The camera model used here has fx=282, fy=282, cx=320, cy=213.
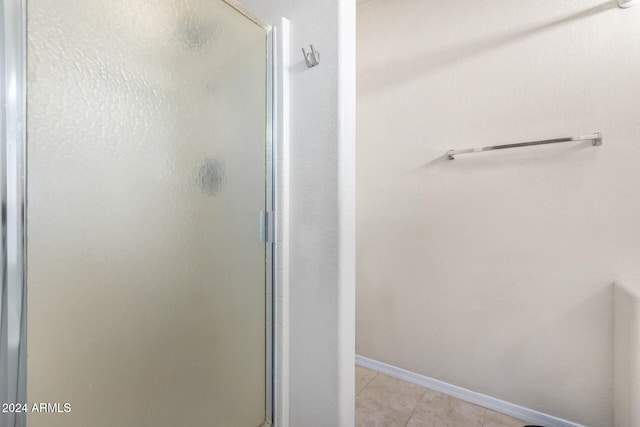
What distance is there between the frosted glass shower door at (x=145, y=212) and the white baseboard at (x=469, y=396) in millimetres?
971

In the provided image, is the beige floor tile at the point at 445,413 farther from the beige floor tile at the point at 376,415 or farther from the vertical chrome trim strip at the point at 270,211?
the vertical chrome trim strip at the point at 270,211

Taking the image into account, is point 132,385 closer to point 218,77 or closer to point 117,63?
point 117,63

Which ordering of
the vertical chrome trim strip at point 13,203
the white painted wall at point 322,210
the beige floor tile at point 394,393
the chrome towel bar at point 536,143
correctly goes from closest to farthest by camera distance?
the vertical chrome trim strip at point 13,203, the white painted wall at point 322,210, the chrome towel bar at point 536,143, the beige floor tile at point 394,393

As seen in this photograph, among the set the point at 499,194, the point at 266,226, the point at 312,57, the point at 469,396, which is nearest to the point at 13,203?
the point at 266,226

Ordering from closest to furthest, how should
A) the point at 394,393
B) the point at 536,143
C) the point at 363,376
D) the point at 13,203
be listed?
the point at 13,203 < the point at 536,143 < the point at 394,393 < the point at 363,376

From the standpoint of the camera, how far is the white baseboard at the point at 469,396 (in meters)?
1.36

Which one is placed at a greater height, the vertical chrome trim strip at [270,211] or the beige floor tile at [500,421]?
the vertical chrome trim strip at [270,211]

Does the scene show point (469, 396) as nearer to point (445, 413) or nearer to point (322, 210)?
point (445, 413)

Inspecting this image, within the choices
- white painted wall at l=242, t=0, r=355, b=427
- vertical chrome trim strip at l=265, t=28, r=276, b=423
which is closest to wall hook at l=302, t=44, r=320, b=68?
white painted wall at l=242, t=0, r=355, b=427

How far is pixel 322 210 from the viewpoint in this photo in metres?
1.03

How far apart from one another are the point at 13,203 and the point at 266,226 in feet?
2.19

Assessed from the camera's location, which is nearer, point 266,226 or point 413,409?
point 266,226

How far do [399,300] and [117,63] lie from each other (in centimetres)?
171

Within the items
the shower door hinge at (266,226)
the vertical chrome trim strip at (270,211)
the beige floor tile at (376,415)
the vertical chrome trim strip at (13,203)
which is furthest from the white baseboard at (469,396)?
the vertical chrome trim strip at (13,203)
